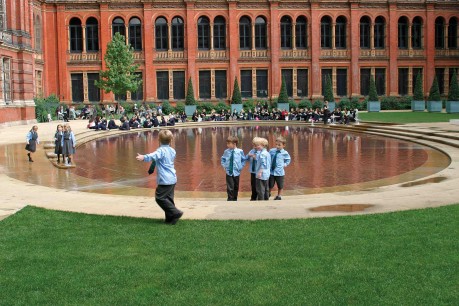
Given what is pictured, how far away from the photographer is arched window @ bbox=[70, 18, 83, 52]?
62875 millimetres

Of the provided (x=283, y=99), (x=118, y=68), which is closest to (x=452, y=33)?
(x=283, y=99)

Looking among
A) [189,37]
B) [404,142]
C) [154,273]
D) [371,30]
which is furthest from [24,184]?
[371,30]

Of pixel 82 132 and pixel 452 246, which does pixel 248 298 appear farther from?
pixel 82 132

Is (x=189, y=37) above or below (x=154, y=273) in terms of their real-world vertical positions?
above

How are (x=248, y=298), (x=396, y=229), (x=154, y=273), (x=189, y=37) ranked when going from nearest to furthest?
(x=248, y=298)
(x=154, y=273)
(x=396, y=229)
(x=189, y=37)

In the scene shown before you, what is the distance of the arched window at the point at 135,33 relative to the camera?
63312mm

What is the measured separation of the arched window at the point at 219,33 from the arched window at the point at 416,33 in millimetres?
20367

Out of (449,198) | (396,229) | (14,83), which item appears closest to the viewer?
(396,229)

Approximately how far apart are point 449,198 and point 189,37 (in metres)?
52.0

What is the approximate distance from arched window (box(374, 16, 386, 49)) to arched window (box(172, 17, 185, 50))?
67.4 ft

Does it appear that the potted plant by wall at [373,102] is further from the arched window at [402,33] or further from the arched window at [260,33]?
the arched window at [260,33]

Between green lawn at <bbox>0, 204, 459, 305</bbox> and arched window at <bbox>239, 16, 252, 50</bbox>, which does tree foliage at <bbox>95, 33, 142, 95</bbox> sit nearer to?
arched window at <bbox>239, 16, 252, 50</bbox>

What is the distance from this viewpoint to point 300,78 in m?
65.8

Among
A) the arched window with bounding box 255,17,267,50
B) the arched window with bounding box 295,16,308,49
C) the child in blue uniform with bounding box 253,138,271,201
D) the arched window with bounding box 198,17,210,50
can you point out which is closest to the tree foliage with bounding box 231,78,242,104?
the arched window with bounding box 198,17,210,50
